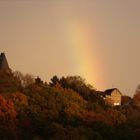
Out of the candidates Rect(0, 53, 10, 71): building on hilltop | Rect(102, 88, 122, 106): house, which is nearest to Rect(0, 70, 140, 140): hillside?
Rect(0, 53, 10, 71): building on hilltop

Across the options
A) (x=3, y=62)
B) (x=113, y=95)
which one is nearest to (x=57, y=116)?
(x=3, y=62)

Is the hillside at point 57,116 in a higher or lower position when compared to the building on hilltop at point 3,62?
lower

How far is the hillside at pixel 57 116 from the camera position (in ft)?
202

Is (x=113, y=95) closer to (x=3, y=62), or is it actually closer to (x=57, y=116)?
(x=3, y=62)

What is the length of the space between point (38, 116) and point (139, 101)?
35091 millimetres

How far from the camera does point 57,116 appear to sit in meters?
66.6

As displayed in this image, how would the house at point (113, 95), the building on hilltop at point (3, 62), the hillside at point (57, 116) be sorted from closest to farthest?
the hillside at point (57, 116), the building on hilltop at point (3, 62), the house at point (113, 95)

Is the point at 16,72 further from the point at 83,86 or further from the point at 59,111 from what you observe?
the point at 59,111

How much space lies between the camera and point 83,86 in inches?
3290

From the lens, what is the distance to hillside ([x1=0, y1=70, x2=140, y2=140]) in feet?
202

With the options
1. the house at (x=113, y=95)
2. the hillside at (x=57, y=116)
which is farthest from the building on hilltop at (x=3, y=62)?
the house at (x=113, y=95)

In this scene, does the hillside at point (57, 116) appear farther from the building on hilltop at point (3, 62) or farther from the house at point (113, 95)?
the house at point (113, 95)

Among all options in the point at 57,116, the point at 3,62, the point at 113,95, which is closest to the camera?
the point at 57,116

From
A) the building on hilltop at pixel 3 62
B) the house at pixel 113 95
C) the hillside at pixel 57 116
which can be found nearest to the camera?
the hillside at pixel 57 116
